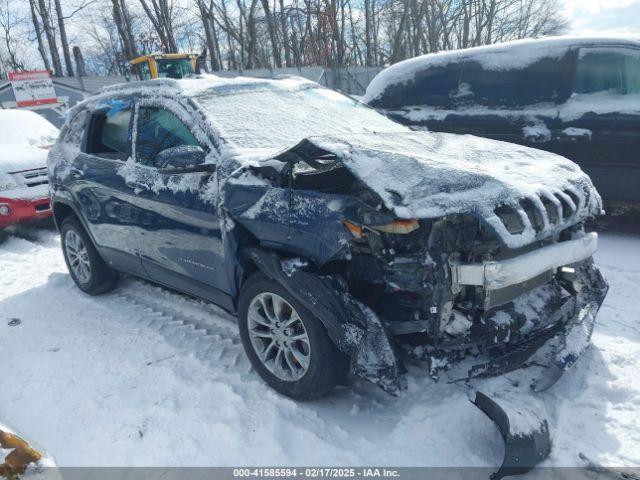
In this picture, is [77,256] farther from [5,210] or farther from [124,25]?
[124,25]

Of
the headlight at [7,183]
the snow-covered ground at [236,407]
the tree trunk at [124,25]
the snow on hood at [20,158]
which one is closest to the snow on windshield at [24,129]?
the snow on hood at [20,158]

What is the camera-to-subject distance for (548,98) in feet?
17.8

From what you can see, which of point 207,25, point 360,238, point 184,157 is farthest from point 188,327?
point 207,25

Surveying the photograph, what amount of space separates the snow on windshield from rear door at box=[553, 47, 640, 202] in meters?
7.46

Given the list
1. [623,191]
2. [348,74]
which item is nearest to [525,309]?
[623,191]

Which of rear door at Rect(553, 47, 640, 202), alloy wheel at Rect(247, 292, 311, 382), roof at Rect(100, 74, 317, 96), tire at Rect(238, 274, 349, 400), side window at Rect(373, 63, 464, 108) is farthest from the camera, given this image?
side window at Rect(373, 63, 464, 108)

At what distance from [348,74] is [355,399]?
20.9m

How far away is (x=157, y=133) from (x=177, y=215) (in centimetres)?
71

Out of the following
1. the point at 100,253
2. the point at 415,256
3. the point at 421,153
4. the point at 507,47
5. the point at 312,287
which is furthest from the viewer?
the point at 507,47

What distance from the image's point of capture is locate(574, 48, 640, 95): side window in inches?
196

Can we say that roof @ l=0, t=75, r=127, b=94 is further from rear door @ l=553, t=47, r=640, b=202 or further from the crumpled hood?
the crumpled hood

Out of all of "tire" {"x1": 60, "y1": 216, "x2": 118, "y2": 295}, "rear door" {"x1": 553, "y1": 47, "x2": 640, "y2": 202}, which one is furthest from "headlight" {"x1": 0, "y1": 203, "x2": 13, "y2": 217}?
"rear door" {"x1": 553, "y1": 47, "x2": 640, "y2": 202}

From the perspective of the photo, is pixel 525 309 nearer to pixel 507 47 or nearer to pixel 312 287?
pixel 312 287

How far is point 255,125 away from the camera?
3371 mm
